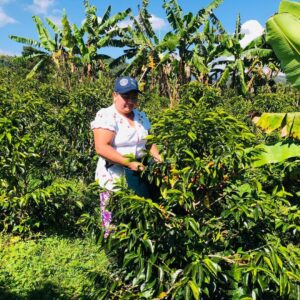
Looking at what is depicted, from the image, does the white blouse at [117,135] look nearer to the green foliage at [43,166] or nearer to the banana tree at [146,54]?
the green foliage at [43,166]

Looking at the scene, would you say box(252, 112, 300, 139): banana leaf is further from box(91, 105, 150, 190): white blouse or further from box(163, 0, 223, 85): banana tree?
box(163, 0, 223, 85): banana tree

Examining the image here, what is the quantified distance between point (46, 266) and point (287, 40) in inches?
125

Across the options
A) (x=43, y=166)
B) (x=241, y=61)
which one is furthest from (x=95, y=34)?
(x=43, y=166)

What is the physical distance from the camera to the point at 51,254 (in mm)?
4031

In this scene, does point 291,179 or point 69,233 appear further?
point 69,233

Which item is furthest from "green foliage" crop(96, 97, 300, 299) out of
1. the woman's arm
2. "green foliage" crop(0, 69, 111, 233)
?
"green foliage" crop(0, 69, 111, 233)

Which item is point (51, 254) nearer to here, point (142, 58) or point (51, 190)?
point (51, 190)

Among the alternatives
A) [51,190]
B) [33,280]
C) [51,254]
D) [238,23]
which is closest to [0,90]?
[51,190]

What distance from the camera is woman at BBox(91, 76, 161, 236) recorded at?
9.45 feet

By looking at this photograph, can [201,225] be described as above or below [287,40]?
below

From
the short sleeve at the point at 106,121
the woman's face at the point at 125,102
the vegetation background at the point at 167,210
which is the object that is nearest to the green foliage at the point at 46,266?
the vegetation background at the point at 167,210

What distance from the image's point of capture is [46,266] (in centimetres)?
379

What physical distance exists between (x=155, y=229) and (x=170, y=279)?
0.27m

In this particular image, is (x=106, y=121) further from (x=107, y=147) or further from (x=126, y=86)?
(x=126, y=86)
